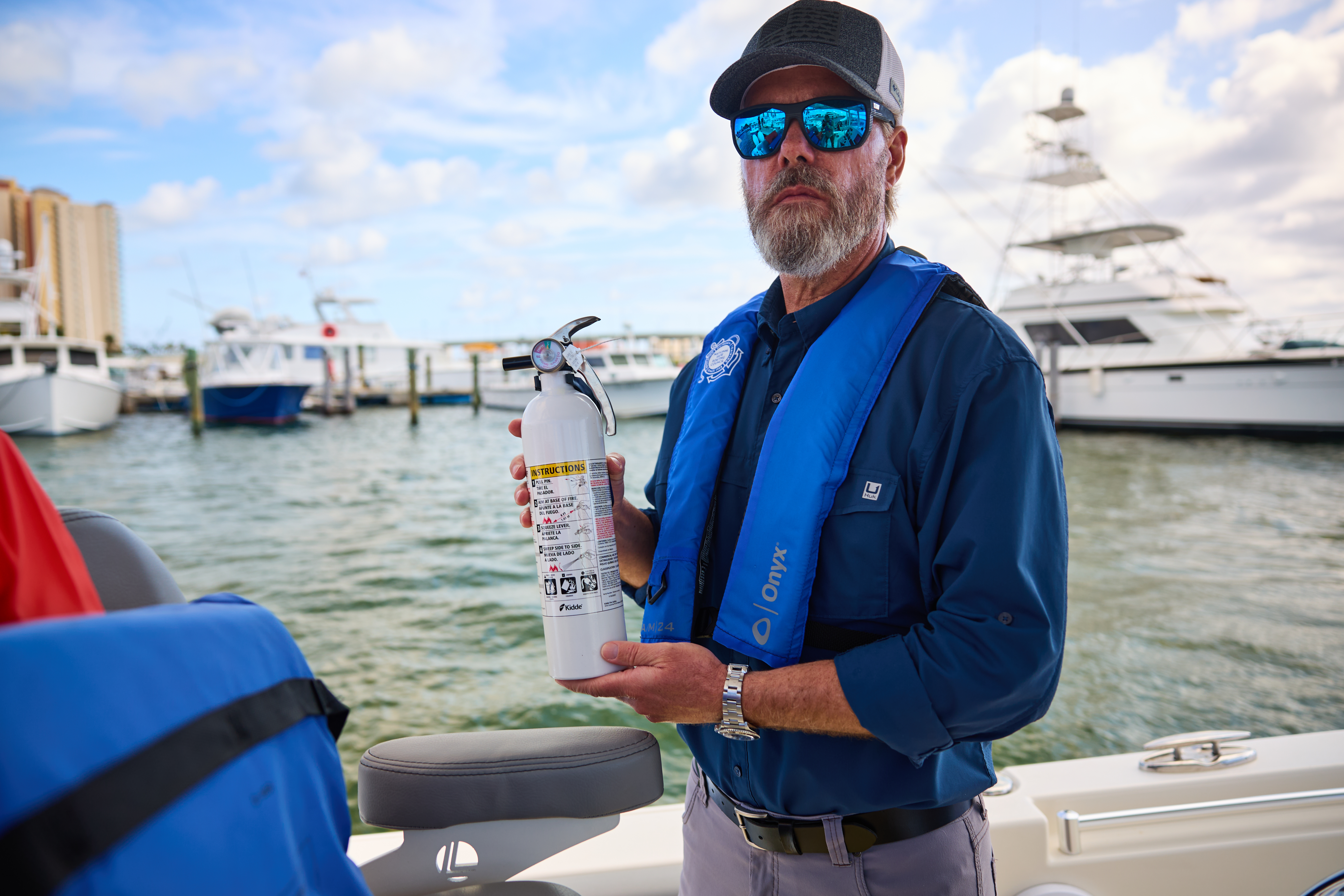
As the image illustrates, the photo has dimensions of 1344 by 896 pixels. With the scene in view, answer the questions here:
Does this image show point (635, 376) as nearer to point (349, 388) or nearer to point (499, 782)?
point (349, 388)

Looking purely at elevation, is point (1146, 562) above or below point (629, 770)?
below

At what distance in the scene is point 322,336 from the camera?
39719 mm

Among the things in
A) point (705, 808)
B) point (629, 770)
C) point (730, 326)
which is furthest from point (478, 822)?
point (730, 326)

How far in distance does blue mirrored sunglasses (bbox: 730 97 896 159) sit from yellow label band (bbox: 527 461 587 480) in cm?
69

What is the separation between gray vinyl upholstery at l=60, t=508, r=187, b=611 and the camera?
3.69 ft

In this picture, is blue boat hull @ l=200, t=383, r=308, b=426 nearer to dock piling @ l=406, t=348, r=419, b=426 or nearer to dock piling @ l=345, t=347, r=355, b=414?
dock piling @ l=406, t=348, r=419, b=426

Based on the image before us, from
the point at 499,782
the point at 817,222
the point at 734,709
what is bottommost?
the point at 499,782

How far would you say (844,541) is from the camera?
1.27 meters

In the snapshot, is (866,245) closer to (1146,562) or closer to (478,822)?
(478,822)

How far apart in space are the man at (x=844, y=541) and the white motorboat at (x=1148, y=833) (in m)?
0.45

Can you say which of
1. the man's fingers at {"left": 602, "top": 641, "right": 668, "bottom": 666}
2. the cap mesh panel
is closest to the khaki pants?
the man's fingers at {"left": 602, "top": 641, "right": 668, "bottom": 666}

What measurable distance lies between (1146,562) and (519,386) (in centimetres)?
3106

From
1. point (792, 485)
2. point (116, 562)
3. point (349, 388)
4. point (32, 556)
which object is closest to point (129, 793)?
point (32, 556)

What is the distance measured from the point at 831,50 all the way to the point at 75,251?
320 feet
